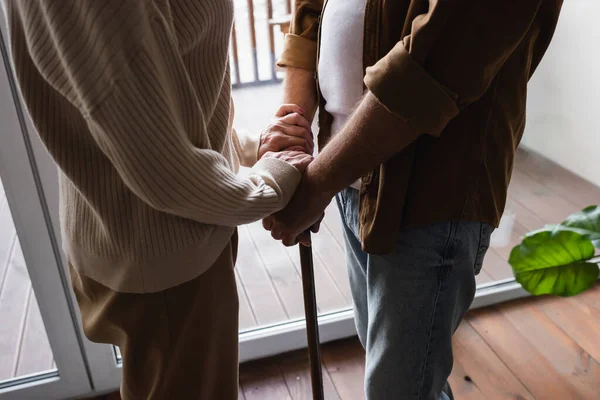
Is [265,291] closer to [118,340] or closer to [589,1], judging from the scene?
[118,340]

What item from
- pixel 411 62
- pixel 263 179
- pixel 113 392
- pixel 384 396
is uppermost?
pixel 411 62

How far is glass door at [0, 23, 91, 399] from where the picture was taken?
4.12ft

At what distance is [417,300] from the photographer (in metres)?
0.90

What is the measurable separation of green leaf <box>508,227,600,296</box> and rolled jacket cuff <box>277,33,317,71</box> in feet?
1.94

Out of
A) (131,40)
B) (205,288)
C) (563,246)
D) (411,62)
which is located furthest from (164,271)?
(563,246)

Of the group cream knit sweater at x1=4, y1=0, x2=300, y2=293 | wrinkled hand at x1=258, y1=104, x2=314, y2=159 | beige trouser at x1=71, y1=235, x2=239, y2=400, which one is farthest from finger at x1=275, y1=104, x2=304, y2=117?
beige trouser at x1=71, y1=235, x2=239, y2=400

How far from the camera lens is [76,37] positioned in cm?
60

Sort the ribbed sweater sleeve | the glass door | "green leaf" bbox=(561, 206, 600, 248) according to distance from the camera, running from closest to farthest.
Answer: the ribbed sweater sleeve → "green leaf" bbox=(561, 206, 600, 248) → the glass door

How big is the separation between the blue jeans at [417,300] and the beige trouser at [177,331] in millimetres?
240

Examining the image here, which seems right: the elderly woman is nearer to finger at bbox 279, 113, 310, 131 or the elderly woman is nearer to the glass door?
finger at bbox 279, 113, 310, 131

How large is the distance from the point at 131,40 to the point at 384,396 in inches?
27.9

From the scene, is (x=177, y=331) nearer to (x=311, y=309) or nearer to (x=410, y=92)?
(x=311, y=309)

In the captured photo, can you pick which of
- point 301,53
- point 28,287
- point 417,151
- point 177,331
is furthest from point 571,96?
point 28,287

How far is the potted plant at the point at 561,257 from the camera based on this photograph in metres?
1.17
